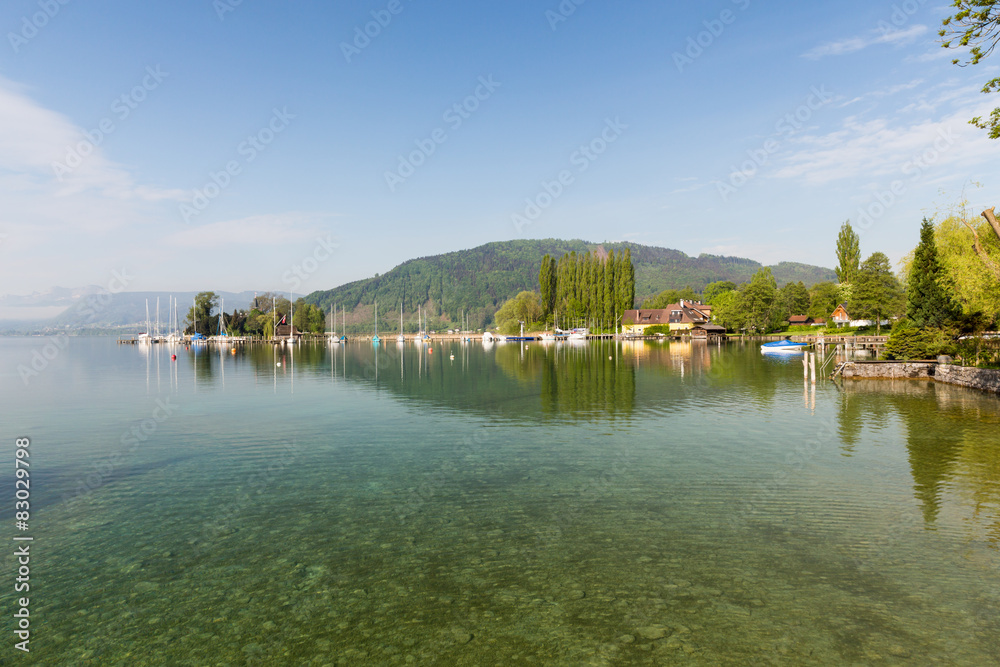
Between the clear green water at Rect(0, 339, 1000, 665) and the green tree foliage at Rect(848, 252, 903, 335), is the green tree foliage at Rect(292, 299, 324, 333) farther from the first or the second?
the clear green water at Rect(0, 339, 1000, 665)

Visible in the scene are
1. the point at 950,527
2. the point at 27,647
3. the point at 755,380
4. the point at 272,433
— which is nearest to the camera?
the point at 27,647

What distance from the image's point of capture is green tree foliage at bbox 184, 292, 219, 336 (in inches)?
6452

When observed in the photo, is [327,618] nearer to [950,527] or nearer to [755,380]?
[950,527]

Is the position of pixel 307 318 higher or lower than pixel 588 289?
lower

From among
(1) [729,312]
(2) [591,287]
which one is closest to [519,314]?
(2) [591,287]

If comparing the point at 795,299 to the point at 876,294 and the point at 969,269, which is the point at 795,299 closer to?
the point at 876,294

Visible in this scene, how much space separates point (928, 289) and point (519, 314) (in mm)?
138800

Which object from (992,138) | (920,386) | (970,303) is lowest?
(920,386)

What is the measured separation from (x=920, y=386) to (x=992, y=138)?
80.5ft

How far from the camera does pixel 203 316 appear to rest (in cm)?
16638

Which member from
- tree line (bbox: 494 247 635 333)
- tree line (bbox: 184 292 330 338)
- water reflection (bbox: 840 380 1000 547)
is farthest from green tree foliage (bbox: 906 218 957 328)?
tree line (bbox: 184 292 330 338)

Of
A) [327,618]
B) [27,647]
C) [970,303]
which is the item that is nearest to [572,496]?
[327,618]

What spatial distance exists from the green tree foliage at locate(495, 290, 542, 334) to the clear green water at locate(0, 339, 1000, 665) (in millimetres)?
148095

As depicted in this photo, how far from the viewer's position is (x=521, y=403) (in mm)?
31688
